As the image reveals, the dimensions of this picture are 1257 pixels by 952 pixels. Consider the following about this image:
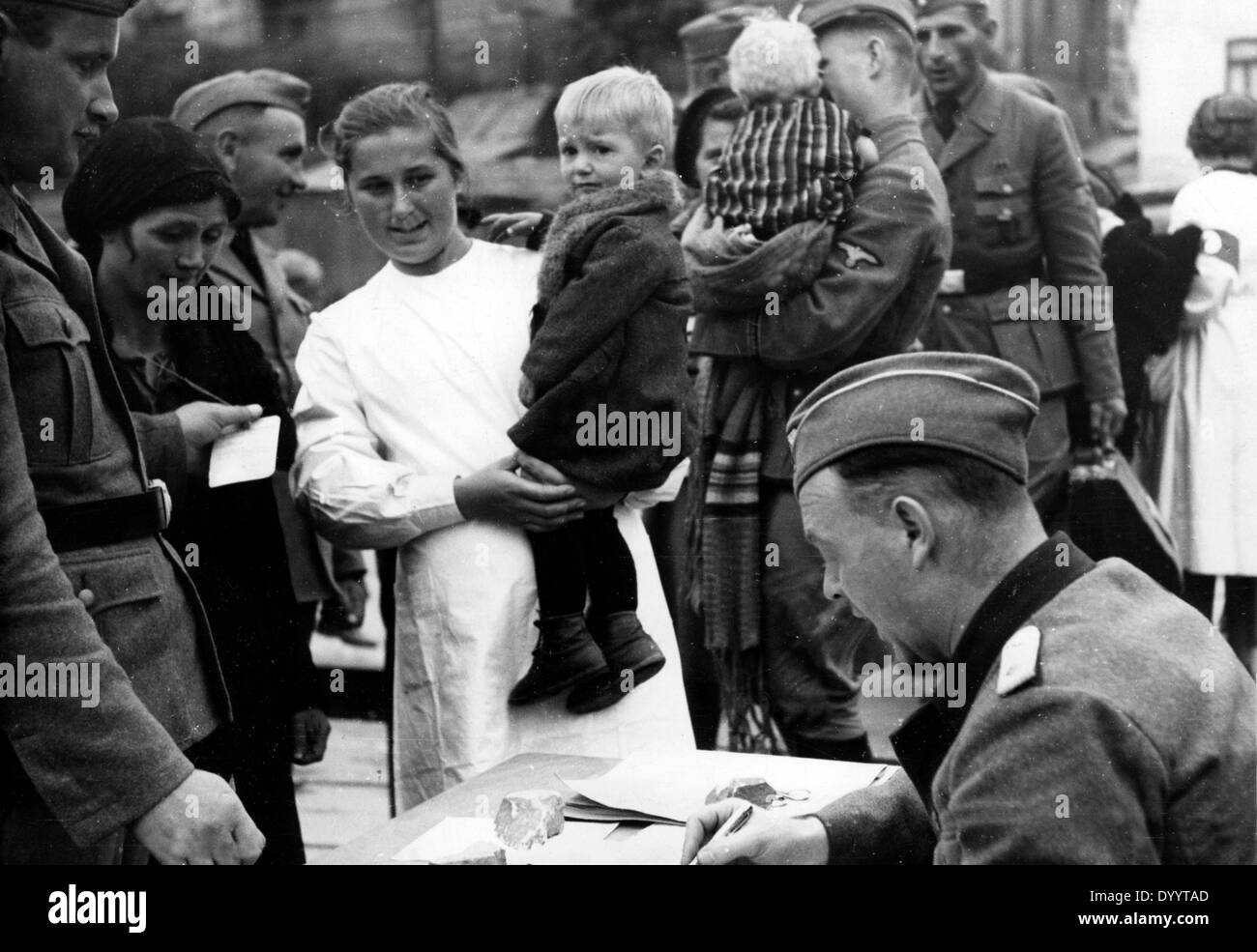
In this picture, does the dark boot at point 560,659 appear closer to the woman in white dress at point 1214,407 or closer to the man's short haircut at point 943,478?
the man's short haircut at point 943,478

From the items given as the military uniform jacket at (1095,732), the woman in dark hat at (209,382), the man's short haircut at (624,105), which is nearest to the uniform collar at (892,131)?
the man's short haircut at (624,105)

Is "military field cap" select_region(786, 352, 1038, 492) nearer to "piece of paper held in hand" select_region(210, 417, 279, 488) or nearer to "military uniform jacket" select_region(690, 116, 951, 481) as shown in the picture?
"military uniform jacket" select_region(690, 116, 951, 481)

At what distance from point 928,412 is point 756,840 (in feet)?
2.04

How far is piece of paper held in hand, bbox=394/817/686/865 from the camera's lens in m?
2.23

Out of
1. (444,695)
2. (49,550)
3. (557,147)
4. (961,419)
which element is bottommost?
(444,695)

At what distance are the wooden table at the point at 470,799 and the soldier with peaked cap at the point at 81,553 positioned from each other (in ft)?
0.56

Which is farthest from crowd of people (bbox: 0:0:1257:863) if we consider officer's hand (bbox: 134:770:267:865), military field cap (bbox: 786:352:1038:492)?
military field cap (bbox: 786:352:1038:492)

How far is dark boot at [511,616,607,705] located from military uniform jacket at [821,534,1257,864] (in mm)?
1157

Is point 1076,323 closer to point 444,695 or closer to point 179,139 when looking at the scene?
point 444,695

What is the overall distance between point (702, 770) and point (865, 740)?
0.98 m

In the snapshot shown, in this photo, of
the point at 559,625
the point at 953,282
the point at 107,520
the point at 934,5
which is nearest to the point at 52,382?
the point at 107,520
